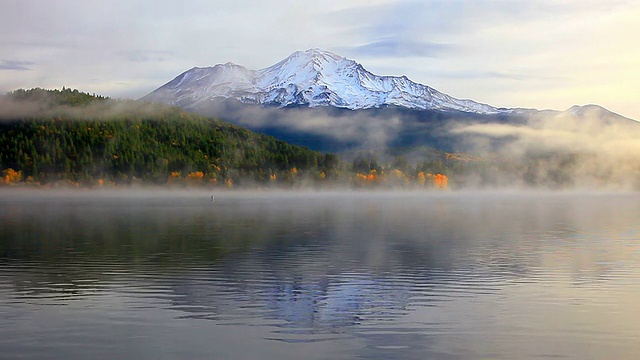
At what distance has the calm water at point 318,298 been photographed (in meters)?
23.0

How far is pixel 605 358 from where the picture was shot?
2181 cm

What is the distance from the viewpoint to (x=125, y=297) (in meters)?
30.9

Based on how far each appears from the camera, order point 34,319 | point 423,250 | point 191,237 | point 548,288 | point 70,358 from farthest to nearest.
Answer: point 191,237 → point 423,250 → point 548,288 → point 34,319 → point 70,358

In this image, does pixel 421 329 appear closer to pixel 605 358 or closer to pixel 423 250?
pixel 605 358

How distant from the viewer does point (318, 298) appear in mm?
31125

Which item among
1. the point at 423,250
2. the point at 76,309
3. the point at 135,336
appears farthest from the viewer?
the point at 423,250

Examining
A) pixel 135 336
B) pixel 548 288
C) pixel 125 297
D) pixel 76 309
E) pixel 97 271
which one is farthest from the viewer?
pixel 97 271

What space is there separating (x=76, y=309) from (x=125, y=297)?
281cm

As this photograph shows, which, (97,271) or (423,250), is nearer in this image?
(97,271)

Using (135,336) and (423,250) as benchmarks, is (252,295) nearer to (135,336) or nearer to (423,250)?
(135,336)

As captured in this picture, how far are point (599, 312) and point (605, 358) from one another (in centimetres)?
645

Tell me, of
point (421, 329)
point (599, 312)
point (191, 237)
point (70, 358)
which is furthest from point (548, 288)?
point (191, 237)

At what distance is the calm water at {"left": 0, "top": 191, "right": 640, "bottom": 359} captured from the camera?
2303 centimetres

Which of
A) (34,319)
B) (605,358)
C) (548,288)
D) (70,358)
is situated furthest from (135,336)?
(548,288)
